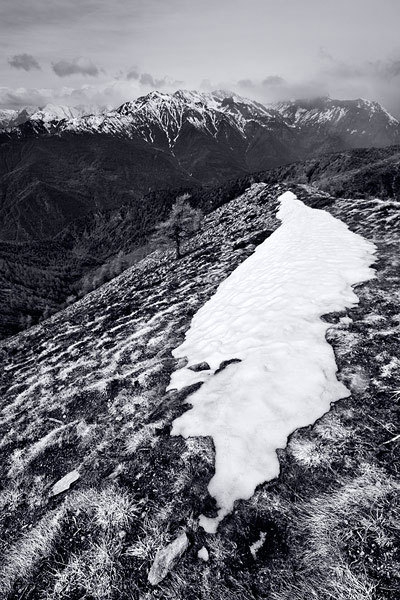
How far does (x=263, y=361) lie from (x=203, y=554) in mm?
3796

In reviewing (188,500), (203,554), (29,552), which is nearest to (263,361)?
(188,500)

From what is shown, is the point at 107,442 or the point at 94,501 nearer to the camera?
the point at 94,501

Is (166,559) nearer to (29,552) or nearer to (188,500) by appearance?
(188,500)

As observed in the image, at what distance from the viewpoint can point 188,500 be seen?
13.9ft

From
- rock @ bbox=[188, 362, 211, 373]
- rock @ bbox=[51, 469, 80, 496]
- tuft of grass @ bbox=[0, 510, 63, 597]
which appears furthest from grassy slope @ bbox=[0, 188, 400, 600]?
rock @ bbox=[188, 362, 211, 373]

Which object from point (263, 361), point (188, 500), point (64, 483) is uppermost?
point (263, 361)

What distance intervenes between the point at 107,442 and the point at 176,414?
1.59 meters

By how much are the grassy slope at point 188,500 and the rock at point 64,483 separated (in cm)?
16

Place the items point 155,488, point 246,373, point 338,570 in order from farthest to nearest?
point 246,373
point 155,488
point 338,570

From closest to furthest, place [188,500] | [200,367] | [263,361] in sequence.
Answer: [188,500] < [263,361] < [200,367]

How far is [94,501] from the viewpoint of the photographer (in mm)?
4629

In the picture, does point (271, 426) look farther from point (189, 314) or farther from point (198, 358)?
point (189, 314)

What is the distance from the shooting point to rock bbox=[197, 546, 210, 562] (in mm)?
3574

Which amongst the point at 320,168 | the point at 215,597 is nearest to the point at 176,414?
the point at 215,597
